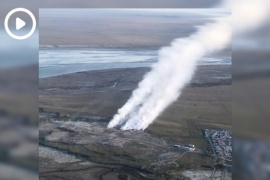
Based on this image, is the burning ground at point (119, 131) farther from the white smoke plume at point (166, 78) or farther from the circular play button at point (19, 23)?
the circular play button at point (19, 23)

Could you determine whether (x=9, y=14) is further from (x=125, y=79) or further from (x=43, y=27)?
(x=125, y=79)

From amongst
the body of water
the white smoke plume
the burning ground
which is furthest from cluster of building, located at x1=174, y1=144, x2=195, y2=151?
the body of water

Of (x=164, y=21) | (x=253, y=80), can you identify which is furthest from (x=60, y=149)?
(x=253, y=80)

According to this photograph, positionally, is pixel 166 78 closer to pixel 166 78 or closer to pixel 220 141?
pixel 166 78

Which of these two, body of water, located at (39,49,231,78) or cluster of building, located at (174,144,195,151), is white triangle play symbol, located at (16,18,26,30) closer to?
body of water, located at (39,49,231,78)

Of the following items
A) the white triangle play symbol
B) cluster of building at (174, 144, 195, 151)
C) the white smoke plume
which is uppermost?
the white triangle play symbol

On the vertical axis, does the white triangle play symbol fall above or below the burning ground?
above

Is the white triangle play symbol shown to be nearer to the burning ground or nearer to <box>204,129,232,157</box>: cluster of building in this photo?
the burning ground
